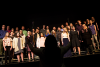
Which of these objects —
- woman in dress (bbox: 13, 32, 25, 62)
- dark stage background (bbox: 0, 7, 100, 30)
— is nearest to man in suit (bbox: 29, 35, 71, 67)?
woman in dress (bbox: 13, 32, 25, 62)

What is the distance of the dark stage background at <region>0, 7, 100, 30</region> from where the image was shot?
257 inches

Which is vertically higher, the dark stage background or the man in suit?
the dark stage background

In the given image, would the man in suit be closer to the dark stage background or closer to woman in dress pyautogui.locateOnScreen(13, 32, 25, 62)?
woman in dress pyautogui.locateOnScreen(13, 32, 25, 62)

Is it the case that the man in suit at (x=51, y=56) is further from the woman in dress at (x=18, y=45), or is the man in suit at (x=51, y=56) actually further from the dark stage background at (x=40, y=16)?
the dark stage background at (x=40, y=16)

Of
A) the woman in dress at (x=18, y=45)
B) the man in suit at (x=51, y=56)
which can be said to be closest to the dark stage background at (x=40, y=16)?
the woman in dress at (x=18, y=45)

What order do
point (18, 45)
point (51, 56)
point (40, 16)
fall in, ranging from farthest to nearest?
point (40, 16) → point (18, 45) → point (51, 56)

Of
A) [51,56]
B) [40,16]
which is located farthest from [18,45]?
[40,16]

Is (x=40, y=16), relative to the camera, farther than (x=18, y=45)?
Yes

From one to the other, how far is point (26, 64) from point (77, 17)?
5705 mm

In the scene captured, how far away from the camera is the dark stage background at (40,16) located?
6534 mm

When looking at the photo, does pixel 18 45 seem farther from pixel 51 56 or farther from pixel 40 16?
pixel 40 16

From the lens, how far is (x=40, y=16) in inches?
298

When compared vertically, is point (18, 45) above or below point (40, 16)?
below

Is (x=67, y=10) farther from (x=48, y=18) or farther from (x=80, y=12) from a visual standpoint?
(x=48, y=18)
